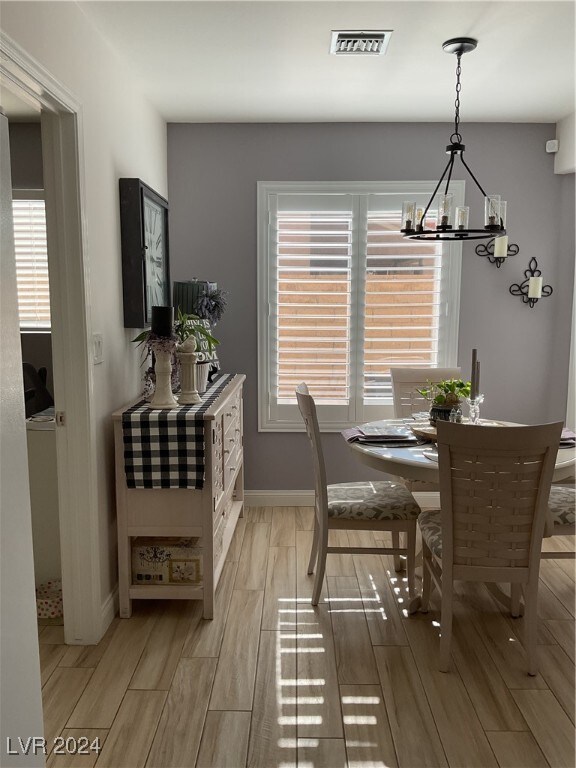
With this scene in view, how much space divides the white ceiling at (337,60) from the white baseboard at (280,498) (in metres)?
2.58

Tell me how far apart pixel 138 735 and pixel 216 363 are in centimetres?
219

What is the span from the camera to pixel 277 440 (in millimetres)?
4449

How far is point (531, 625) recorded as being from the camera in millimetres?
2459

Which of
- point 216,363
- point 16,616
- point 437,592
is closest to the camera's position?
point 16,616

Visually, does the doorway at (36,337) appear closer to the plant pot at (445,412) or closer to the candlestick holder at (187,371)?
the candlestick holder at (187,371)

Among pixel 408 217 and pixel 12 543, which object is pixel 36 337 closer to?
pixel 408 217

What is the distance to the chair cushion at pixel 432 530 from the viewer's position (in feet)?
8.45

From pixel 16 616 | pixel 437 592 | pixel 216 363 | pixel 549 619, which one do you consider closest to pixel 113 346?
pixel 216 363

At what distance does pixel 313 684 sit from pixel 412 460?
0.98 meters

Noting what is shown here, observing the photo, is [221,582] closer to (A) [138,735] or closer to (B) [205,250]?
(A) [138,735]

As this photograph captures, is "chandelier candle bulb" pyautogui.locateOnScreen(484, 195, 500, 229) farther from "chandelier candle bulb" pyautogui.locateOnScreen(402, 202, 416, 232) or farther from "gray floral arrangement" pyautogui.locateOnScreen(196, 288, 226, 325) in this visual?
"gray floral arrangement" pyautogui.locateOnScreen(196, 288, 226, 325)

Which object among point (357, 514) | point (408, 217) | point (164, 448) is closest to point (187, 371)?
point (164, 448)

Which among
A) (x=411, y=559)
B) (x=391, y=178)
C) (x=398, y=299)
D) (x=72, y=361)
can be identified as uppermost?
(x=391, y=178)

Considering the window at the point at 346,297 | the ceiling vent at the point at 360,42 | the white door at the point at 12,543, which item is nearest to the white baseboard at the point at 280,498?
the window at the point at 346,297
